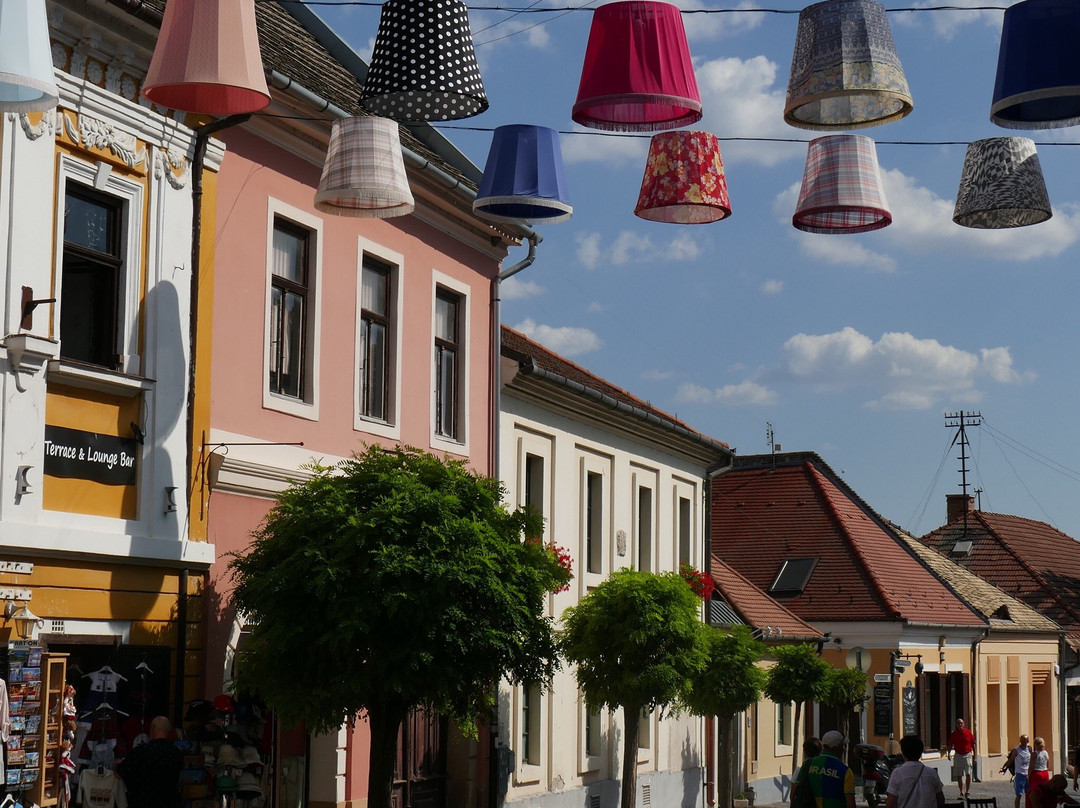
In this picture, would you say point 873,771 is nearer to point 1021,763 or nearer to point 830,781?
point 1021,763

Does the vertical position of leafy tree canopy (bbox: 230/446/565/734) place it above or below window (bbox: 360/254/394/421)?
below

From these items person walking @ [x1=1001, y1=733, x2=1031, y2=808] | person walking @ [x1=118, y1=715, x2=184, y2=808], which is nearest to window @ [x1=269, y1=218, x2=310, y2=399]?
person walking @ [x1=118, y1=715, x2=184, y2=808]

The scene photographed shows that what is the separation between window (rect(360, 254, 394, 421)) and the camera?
17.9 metres

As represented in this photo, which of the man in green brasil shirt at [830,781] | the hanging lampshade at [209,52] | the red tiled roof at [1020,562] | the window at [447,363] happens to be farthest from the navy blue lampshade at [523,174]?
the red tiled roof at [1020,562]

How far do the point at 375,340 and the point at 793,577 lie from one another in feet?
81.1

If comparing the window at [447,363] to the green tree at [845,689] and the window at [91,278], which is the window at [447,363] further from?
the green tree at [845,689]

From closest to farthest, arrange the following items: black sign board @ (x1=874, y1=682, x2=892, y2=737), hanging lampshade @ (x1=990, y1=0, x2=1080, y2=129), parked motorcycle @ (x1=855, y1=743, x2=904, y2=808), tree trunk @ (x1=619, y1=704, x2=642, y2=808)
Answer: hanging lampshade @ (x1=990, y1=0, x2=1080, y2=129), tree trunk @ (x1=619, y1=704, x2=642, y2=808), parked motorcycle @ (x1=855, y1=743, x2=904, y2=808), black sign board @ (x1=874, y1=682, x2=892, y2=737)

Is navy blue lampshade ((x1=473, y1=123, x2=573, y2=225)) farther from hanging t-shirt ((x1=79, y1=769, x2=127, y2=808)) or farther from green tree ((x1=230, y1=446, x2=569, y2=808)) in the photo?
hanging t-shirt ((x1=79, y1=769, x2=127, y2=808))

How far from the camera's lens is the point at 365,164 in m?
13.3

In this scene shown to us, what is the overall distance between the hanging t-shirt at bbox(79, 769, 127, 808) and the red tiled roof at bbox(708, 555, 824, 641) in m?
22.3

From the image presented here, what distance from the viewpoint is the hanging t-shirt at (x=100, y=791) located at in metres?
12.4

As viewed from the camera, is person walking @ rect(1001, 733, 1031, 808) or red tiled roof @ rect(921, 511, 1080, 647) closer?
person walking @ rect(1001, 733, 1031, 808)

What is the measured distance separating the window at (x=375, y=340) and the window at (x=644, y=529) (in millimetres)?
10811

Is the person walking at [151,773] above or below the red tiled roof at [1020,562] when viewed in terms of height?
below
